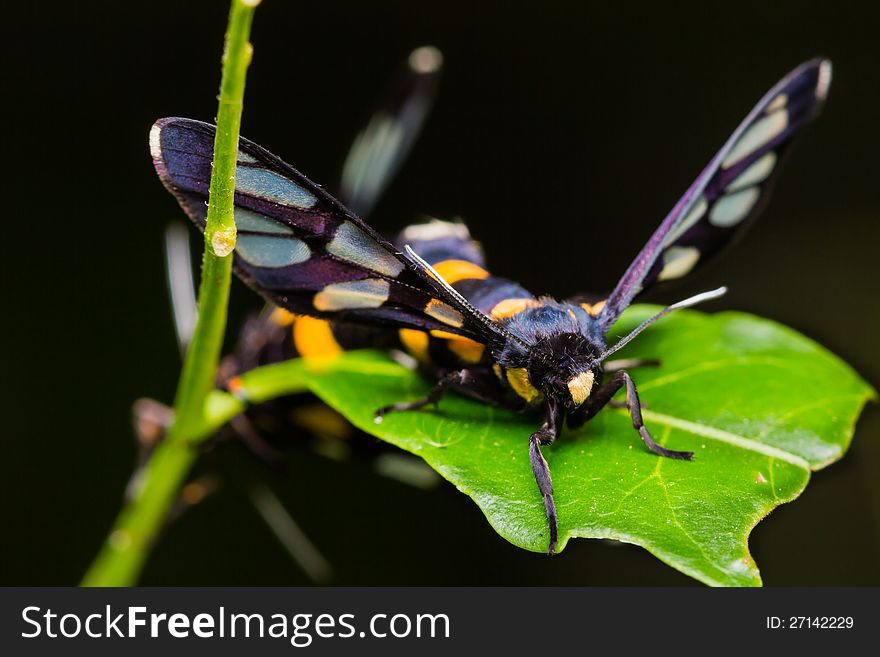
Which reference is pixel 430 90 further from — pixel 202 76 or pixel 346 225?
pixel 202 76

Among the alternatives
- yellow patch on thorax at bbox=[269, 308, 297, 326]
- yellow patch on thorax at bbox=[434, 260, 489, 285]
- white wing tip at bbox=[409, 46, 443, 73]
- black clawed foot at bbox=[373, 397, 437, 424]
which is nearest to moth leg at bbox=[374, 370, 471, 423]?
black clawed foot at bbox=[373, 397, 437, 424]

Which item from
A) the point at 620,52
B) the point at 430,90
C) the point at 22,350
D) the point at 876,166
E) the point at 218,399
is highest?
the point at 620,52

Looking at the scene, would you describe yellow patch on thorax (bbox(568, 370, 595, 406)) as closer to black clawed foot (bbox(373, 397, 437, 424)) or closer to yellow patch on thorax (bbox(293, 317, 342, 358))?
black clawed foot (bbox(373, 397, 437, 424))

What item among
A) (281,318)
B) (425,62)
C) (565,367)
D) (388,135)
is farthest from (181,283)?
(565,367)

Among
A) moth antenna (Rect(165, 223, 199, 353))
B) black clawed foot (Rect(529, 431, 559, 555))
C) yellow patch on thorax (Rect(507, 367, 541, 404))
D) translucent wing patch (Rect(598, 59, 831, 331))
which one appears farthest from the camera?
moth antenna (Rect(165, 223, 199, 353))

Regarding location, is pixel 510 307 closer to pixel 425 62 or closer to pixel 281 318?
pixel 281 318

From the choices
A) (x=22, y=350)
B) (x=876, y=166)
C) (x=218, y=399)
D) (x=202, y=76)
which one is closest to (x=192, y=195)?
(x=218, y=399)
